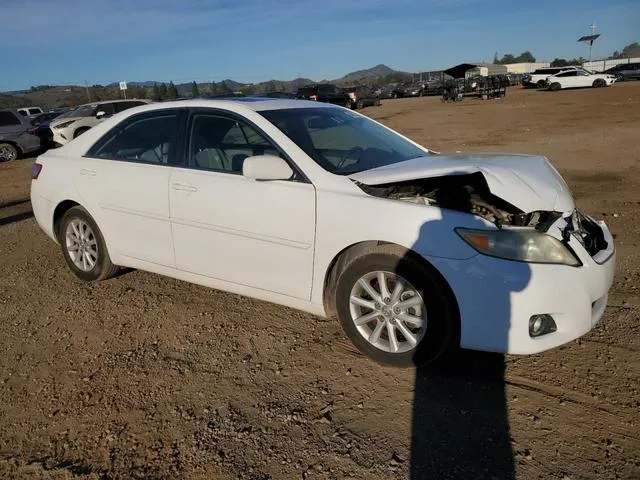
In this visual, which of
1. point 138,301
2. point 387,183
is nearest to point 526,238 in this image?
point 387,183

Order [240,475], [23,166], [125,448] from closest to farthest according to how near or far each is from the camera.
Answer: [240,475] → [125,448] → [23,166]

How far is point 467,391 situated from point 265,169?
183 centimetres

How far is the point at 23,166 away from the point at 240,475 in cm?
1519

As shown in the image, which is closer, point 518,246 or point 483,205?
point 518,246

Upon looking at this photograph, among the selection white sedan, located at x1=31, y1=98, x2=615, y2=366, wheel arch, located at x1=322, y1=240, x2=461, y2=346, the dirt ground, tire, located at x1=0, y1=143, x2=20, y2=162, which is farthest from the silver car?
wheel arch, located at x1=322, y1=240, x2=461, y2=346

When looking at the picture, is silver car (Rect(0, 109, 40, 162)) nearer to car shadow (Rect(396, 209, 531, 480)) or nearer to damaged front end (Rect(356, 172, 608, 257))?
damaged front end (Rect(356, 172, 608, 257))

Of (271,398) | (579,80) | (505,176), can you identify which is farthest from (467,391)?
(579,80)

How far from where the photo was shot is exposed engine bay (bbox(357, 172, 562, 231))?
3.06 meters

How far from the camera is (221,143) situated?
395 cm

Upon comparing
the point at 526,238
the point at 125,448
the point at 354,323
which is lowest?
the point at 125,448

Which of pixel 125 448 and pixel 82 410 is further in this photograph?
pixel 82 410

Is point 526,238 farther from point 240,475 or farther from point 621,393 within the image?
point 240,475

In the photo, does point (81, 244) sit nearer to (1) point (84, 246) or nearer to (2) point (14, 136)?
(1) point (84, 246)

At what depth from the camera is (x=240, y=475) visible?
2.42 meters
